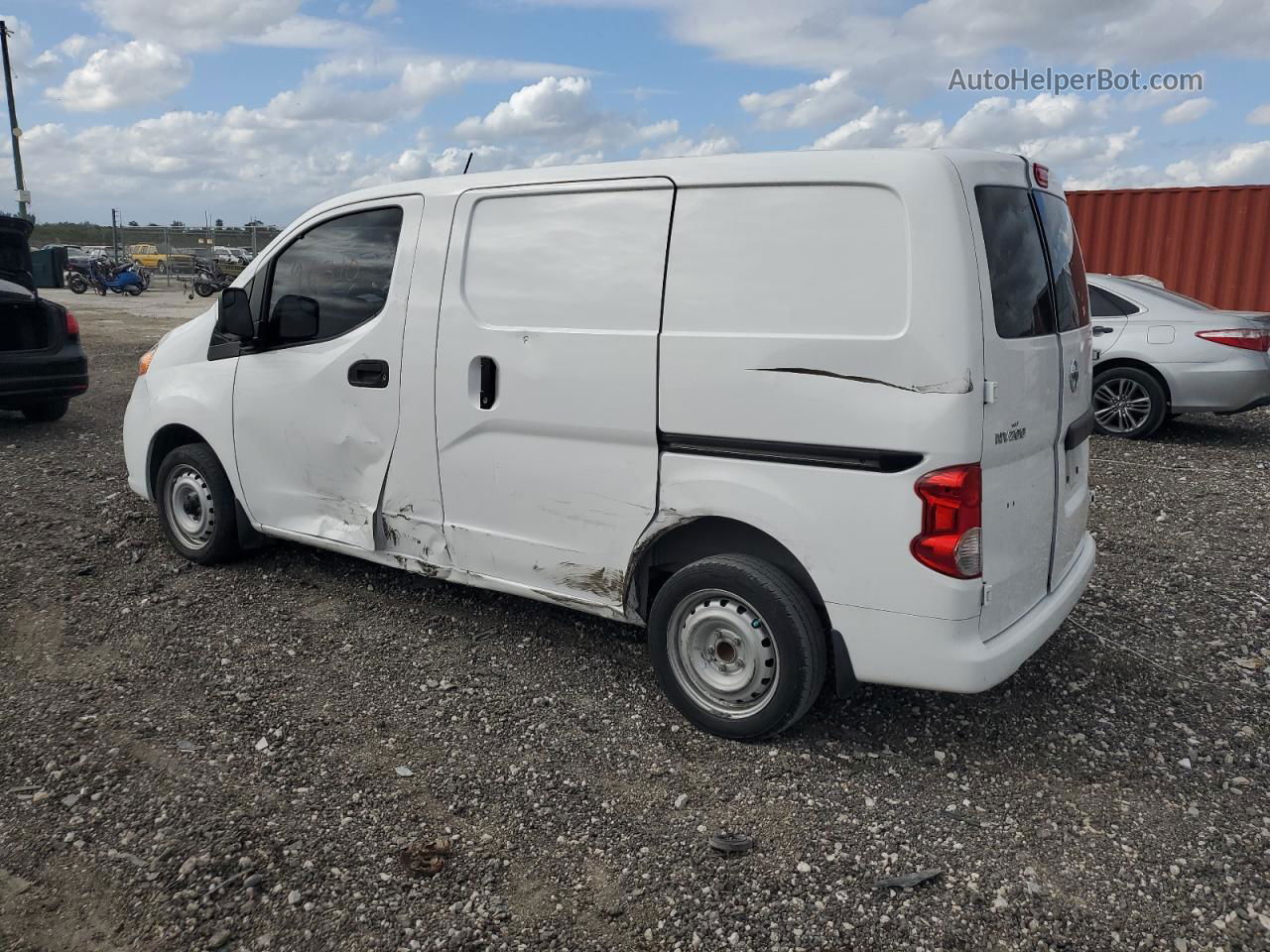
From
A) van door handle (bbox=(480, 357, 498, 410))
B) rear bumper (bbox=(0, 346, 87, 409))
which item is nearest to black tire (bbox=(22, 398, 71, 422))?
rear bumper (bbox=(0, 346, 87, 409))

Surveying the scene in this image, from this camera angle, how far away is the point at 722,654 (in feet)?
11.6

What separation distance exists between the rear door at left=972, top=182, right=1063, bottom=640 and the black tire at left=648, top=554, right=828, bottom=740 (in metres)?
0.59

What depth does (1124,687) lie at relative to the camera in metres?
3.99

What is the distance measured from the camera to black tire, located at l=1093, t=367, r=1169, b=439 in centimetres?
883

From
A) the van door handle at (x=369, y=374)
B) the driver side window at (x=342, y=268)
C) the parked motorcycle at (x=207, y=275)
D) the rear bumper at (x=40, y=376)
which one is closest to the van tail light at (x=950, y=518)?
the van door handle at (x=369, y=374)

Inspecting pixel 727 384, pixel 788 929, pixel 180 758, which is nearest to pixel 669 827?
pixel 788 929

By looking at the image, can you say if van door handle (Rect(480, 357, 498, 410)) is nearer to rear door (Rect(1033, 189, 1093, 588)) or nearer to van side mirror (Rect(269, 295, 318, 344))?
van side mirror (Rect(269, 295, 318, 344))

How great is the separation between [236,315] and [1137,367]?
7736mm

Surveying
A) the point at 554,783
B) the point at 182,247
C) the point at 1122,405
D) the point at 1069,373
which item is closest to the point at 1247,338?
the point at 1122,405

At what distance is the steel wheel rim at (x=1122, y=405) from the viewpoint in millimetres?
8961

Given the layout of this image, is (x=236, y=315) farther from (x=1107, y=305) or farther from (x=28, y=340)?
(x=1107, y=305)

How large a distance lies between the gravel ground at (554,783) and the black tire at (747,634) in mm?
132

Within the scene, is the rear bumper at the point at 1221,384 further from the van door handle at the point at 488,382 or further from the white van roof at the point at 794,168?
the van door handle at the point at 488,382

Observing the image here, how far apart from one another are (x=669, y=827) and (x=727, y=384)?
4.70ft
